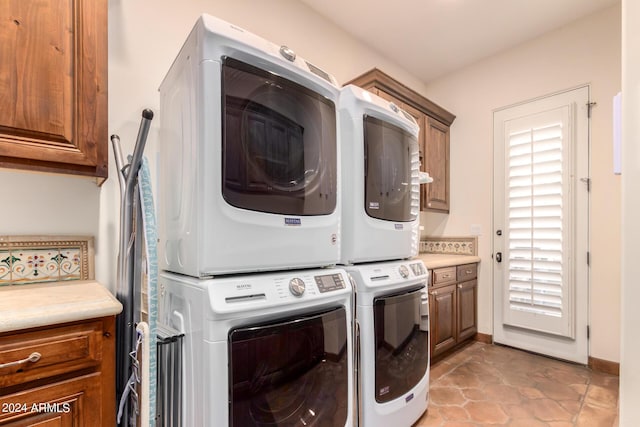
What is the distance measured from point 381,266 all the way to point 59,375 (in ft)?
4.31

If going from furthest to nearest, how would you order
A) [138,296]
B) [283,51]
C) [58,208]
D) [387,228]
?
[387,228]
[58,208]
[138,296]
[283,51]

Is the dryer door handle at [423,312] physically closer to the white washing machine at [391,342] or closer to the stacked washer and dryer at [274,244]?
the white washing machine at [391,342]

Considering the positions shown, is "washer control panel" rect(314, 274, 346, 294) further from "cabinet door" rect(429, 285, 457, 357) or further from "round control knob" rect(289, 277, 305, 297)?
"cabinet door" rect(429, 285, 457, 357)

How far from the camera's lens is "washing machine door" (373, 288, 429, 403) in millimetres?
1497

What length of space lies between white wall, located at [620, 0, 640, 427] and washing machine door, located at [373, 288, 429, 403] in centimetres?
98

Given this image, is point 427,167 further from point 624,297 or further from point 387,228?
point 624,297

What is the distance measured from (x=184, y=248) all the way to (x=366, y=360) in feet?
3.17

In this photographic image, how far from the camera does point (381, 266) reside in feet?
5.26

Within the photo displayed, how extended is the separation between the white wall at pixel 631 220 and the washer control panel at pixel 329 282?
2.83ft

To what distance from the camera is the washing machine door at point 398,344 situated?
1497mm

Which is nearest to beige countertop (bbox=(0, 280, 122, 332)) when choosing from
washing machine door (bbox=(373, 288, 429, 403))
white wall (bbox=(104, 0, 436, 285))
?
white wall (bbox=(104, 0, 436, 285))

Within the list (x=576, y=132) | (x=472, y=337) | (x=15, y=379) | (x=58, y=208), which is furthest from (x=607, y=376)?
(x=58, y=208)

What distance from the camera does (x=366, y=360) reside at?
4.73 ft

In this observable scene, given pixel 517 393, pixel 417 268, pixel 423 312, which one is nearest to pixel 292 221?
pixel 417 268
